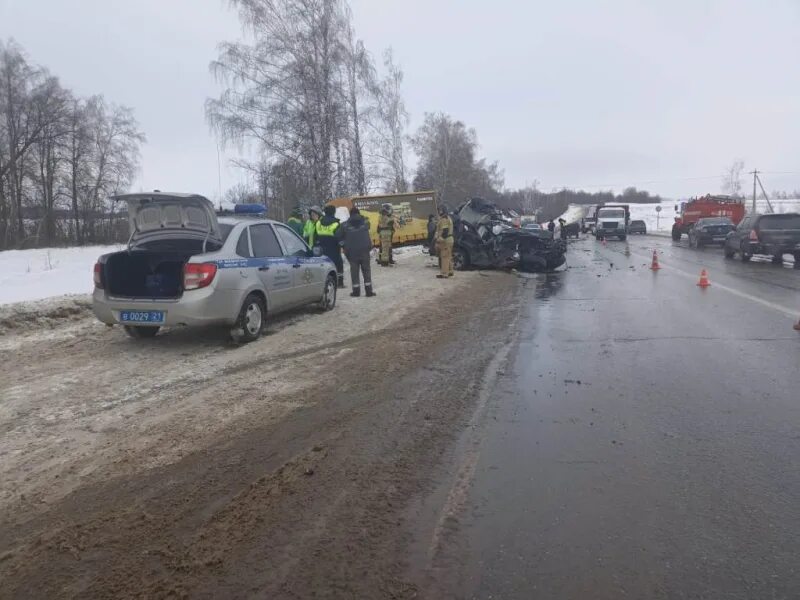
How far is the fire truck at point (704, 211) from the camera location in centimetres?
4094

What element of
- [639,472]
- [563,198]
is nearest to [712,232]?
[639,472]

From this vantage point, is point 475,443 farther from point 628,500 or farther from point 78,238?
point 78,238

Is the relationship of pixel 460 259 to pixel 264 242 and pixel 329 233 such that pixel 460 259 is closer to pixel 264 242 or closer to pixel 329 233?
pixel 329 233

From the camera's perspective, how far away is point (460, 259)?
18.2 meters

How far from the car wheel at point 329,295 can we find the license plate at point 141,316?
133 inches

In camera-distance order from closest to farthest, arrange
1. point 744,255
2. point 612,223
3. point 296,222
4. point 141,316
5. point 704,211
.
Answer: point 141,316
point 296,222
point 744,255
point 612,223
point 704,211

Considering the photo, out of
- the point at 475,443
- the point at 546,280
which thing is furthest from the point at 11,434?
the point at 546,280

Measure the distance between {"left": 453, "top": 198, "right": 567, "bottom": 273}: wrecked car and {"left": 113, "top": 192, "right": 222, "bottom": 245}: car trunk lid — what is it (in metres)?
11.5

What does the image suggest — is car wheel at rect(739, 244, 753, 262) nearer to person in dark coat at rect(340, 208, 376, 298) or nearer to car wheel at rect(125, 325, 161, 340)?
person in dark coat at rect(340, 208, 376, 298)

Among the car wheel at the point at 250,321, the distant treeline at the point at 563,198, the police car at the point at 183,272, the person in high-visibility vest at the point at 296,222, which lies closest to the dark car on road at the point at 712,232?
the person in high-visibility vest at the point at 296,222

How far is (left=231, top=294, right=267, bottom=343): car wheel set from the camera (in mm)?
7426

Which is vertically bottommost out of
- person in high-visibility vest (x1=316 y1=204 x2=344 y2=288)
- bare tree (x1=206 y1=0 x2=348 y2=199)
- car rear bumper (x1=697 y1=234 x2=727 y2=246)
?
car rear bumper (x1=697 y1=234 x2=727 y2=246)

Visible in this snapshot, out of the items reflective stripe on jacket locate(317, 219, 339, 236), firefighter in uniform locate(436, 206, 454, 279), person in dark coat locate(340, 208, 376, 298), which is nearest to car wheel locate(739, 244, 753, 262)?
firefighter in uniform locate(436, 206, 454, 279)

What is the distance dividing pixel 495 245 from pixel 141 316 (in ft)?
40.3
